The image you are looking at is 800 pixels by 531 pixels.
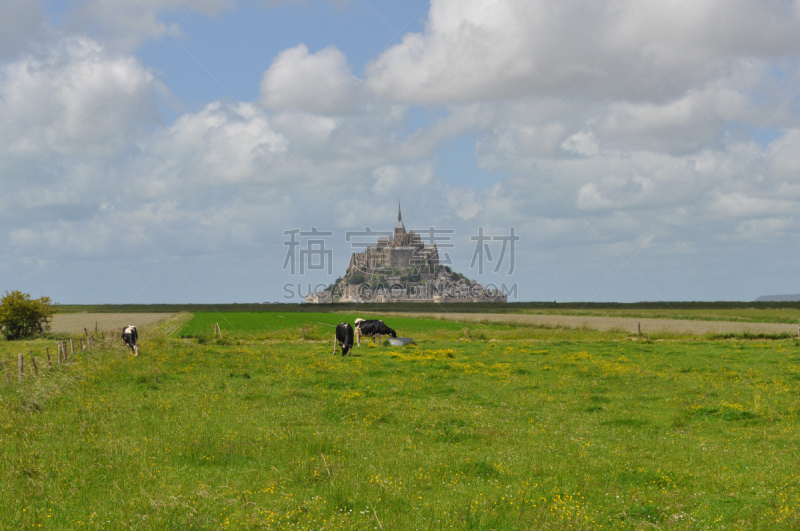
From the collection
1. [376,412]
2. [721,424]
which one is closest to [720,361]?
[721,424]

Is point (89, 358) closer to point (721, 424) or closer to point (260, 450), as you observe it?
point (260, 450)

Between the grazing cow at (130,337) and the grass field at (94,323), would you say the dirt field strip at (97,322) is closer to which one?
the grass field at (94,323)

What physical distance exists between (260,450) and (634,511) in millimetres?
7729

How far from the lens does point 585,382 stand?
25.1 meters

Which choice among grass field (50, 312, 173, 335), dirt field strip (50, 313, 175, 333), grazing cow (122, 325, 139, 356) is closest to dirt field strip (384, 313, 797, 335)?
grazing cow (122, 325, 139, 356)

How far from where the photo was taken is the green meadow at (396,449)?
33.1 ft

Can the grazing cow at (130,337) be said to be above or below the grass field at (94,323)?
above

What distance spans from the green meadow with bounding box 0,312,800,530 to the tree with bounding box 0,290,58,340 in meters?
36.4

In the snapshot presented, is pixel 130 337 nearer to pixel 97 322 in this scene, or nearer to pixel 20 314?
pixel 20 314

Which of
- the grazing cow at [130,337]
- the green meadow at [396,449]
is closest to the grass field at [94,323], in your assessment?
the grazing cow at [130,337]

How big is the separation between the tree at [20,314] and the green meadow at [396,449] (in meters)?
36.4

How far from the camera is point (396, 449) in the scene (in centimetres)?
1409

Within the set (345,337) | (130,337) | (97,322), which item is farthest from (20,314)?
(97,322)

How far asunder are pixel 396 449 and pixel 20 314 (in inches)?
2231
